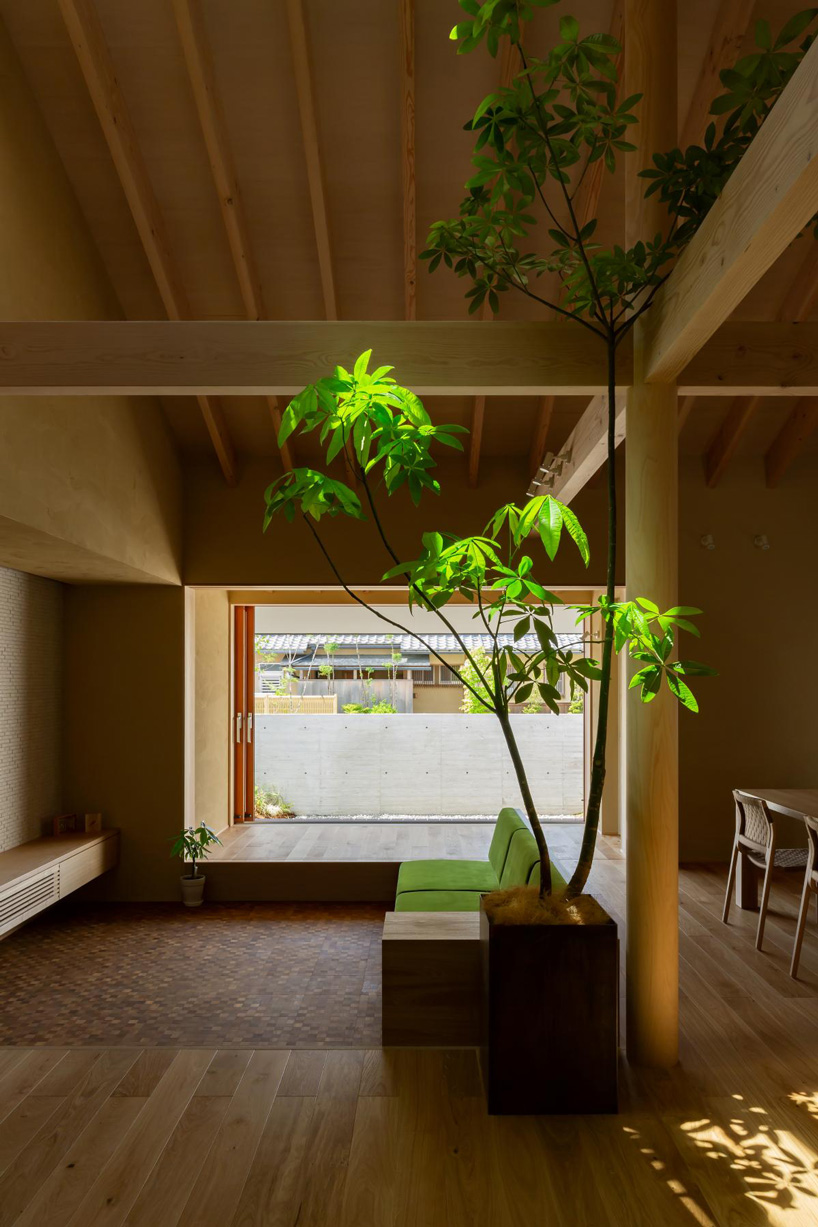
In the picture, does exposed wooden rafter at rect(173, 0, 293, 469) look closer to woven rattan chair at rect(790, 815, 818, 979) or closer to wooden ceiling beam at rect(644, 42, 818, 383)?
wooden ceiling beam at rect(644, 42, 818, 383)

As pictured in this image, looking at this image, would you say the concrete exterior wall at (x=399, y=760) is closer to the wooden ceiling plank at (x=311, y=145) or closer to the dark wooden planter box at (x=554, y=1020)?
the wooden ceiling plank at (x=311, y=145)

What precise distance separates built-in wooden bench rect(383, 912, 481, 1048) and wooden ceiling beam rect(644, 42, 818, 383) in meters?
2.33

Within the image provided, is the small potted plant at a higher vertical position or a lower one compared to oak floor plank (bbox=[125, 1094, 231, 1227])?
lower

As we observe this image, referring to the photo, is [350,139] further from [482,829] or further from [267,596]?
[482,829]

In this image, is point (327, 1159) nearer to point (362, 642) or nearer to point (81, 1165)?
point (81, 1165)

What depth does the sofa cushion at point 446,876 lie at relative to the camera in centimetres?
497

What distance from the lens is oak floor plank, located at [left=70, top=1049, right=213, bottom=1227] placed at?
2.38 meters

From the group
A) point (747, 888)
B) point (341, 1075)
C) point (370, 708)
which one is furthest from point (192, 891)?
point (370, 708)

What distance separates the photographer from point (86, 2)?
4.10 m

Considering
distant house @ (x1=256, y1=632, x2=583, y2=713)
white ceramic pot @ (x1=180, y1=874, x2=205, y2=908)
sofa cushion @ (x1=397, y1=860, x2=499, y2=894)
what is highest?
distant house @ (x1=256, y1=632, x2=583, y2=713)

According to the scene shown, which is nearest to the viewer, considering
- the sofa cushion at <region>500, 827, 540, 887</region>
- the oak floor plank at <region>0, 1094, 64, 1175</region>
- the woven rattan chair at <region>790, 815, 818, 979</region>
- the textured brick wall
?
the oak floor plank at <region>0, 1094, 64, 1175</region>

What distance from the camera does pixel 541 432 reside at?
641 cm

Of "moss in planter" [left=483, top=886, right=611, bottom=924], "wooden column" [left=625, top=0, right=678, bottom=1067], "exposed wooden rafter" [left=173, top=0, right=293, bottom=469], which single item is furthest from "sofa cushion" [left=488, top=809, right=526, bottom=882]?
"exposed wooden rafter" [left=173, top=0, right=293, bottom=469]

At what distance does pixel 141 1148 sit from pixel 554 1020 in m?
1.32
